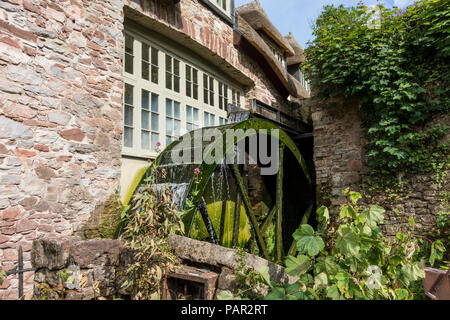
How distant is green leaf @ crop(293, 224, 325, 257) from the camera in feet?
6.26

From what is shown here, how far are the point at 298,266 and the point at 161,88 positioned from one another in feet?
11.5

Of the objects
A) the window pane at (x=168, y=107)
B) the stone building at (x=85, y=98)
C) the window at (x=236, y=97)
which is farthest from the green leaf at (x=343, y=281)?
the window at (x=236, y=97)

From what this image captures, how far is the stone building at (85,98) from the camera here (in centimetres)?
300

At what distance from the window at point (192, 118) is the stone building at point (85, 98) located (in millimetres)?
18

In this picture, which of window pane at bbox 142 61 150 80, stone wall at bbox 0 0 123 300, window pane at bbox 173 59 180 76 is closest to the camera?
stone wall at bbox 0 0 123 300

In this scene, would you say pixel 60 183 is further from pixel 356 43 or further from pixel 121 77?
pixel 356 43

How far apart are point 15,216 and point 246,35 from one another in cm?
510

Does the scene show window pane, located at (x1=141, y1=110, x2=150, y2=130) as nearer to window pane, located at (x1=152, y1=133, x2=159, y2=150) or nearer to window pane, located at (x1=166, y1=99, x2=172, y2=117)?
window pane, located at (x1=152, y1=133, x2=159, y2=150)

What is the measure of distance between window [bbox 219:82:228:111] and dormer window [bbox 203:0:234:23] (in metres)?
1.27

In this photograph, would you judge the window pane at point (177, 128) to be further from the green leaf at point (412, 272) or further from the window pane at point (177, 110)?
the green leaf at point (412, 272)

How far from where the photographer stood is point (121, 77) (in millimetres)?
4027

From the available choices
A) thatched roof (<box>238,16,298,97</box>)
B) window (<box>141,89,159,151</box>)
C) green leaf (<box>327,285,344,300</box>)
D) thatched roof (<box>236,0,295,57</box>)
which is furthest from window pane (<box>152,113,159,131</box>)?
thatched roof (<box>236,0,295,57</box>)

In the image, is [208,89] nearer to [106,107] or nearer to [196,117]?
[196,117]

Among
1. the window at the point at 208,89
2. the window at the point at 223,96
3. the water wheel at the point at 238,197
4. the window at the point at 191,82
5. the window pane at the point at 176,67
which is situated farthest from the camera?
the window at the point at 223,96
